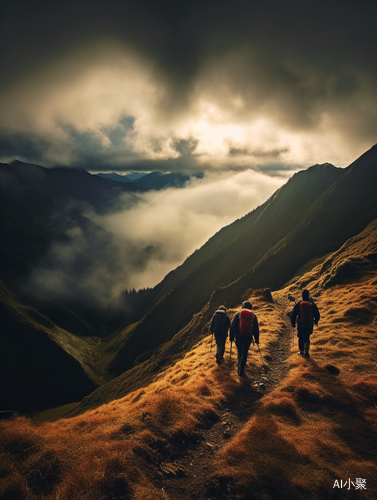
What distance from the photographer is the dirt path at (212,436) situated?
5660 millimetres

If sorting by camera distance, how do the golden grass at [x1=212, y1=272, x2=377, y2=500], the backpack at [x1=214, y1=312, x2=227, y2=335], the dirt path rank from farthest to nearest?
the backpack at [x1=214, y1=312, x2=227, y2=335] < the dirt path < the golden grass at [x1=212, y1=272, x2=377, y2=500]

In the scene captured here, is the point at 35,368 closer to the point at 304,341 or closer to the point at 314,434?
the point at 304,341

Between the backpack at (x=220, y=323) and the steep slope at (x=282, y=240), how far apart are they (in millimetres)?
49364

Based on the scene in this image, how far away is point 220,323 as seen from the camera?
46.0 feet

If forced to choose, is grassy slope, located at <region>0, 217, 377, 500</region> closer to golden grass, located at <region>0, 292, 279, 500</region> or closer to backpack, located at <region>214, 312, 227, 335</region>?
golden grass, located at <region>0, 292, 279, 500</region>

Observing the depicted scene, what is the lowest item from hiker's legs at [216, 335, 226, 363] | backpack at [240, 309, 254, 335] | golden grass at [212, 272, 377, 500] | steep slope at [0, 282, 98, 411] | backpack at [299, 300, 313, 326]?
steep slope at [0, 282, 98, 411]

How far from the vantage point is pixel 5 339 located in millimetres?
120125

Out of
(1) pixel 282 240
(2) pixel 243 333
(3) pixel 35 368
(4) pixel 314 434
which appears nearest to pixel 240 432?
(4) pixel 314 434

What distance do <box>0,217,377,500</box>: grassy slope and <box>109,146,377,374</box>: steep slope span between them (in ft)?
174

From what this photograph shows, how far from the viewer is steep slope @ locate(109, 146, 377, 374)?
71750 millimetres

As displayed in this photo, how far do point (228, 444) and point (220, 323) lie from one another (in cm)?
720

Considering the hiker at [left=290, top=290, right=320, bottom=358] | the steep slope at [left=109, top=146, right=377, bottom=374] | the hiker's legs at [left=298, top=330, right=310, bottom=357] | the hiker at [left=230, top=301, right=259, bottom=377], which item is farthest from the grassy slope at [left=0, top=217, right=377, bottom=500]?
the steep slope at [left=109, top=146, right=377, bottom=374]

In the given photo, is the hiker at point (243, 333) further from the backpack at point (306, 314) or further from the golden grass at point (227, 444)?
the backpack at point (306, 314)

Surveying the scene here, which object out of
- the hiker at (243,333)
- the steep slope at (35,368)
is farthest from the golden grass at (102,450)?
the steep slope at (35,368)
